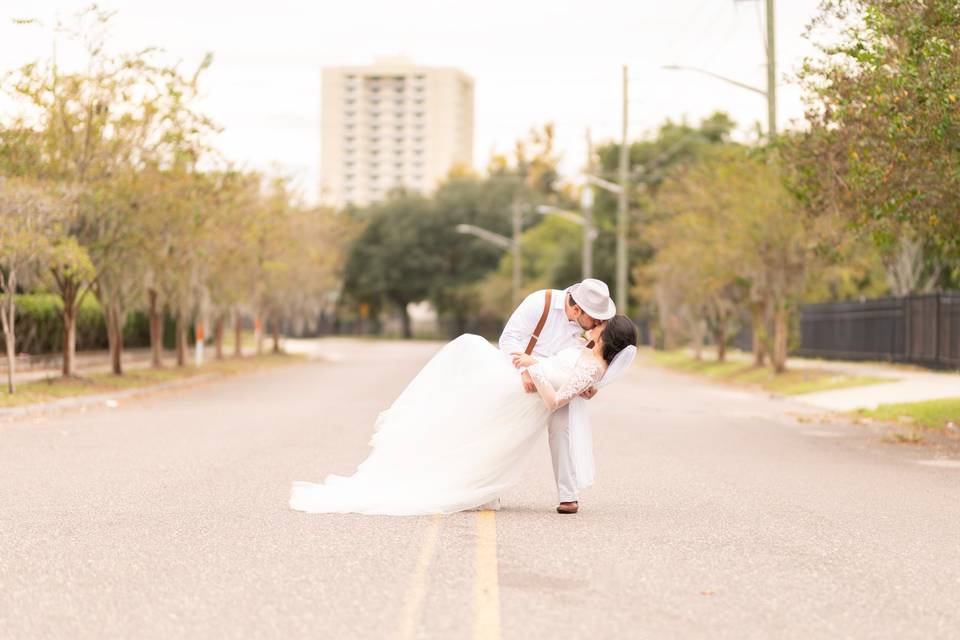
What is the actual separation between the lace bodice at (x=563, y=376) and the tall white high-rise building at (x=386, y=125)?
565 feet

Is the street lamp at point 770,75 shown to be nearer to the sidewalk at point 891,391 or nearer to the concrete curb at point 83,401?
the sidewalk at point 891,391

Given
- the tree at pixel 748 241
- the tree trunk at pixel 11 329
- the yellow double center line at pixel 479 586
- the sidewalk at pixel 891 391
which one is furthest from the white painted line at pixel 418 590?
the tree at pixel 748 241

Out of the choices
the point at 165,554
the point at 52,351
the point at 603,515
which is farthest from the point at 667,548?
the point at 52,351

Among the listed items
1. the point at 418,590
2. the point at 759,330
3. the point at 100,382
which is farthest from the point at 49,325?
the point at 418,590

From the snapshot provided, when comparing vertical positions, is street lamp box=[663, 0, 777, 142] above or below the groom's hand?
above

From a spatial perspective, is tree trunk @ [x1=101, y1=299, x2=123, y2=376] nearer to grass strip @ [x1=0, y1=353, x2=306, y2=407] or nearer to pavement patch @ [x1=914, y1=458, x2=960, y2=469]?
grass strip @ [x1=0, y1=353, x2=306, y2=407]

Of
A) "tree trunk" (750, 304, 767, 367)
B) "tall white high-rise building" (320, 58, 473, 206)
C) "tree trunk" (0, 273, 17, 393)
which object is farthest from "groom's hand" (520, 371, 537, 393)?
"tall white high-rise building" (320, 58, 473, 206)

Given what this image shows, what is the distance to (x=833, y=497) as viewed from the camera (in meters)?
11.0

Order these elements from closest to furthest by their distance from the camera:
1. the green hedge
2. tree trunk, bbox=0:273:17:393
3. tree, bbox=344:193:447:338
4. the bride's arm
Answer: the bride's arm → tree trunk, bbox=0:273:17:393 → the green hedge → tree, bbox=344:193:447:338

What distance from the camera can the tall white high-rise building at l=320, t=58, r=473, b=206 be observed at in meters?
181

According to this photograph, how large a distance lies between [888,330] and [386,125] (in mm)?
153163

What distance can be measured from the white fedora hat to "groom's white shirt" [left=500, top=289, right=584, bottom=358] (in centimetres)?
37

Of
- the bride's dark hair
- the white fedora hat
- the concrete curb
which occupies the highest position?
the white fedora hat

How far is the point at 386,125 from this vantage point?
18262cm
